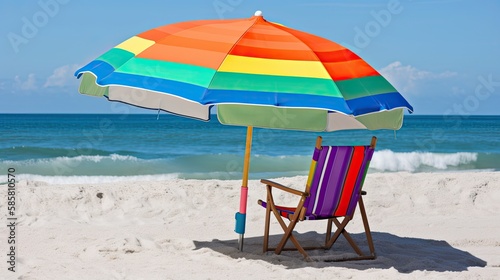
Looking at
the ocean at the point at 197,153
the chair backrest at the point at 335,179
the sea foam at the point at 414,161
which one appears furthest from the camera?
the sea foam at the point at 414,161

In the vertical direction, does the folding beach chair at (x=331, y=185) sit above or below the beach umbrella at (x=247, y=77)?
below

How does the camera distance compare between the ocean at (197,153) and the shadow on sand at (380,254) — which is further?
the ocean at (197,153)

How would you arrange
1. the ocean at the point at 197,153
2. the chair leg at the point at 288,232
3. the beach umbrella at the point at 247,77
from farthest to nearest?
the ocean at the point at 197,153
the chair leg at the point at 288,232
the beach umbrella at the point at 247,77

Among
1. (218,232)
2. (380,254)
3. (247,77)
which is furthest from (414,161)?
(247,77)

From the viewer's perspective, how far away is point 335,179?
4.82 m

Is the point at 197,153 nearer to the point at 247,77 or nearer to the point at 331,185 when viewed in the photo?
the point at 331,185

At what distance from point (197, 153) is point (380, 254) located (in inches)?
624

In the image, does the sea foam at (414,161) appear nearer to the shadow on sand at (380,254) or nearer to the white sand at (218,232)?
the white sand at (218,232)

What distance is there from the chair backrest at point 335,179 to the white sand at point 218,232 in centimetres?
42

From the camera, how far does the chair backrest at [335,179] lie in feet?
15.5

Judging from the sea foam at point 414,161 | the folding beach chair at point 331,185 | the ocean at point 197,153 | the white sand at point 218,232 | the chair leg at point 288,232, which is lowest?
the ocean at point 197,153

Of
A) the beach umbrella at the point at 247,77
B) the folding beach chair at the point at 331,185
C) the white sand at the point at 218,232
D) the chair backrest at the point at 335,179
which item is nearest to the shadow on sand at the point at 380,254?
the white sand at the point at 218,232

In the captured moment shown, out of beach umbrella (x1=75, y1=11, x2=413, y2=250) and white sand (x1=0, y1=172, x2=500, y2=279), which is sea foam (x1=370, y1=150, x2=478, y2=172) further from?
beach umbrella (x1=75, y1=11, x2=413, y2=250)

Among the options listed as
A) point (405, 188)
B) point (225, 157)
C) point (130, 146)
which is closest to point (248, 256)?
point (405, 188)
